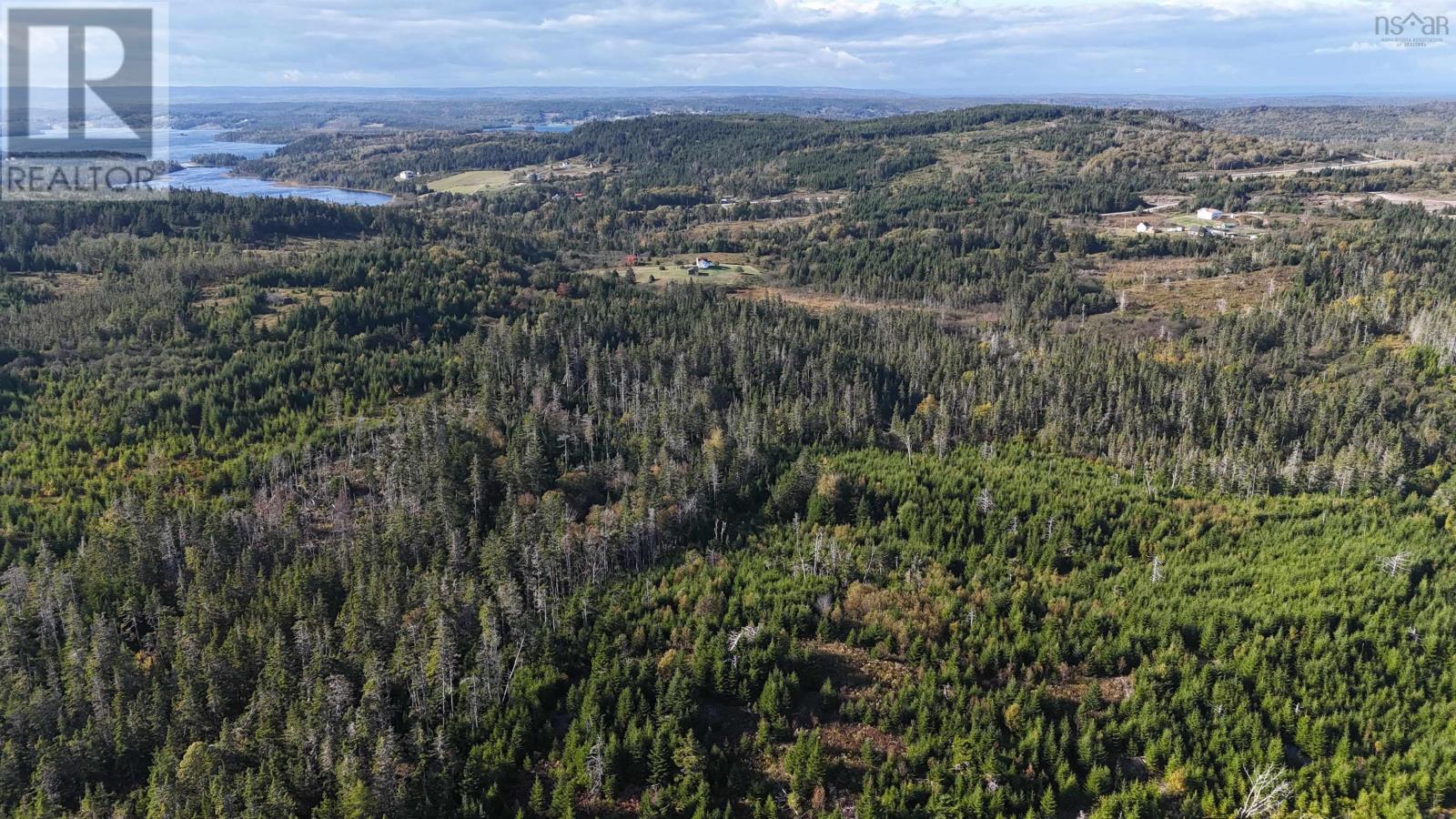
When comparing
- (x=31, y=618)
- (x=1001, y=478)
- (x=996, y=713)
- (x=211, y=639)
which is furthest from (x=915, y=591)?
(x=31, y=618)

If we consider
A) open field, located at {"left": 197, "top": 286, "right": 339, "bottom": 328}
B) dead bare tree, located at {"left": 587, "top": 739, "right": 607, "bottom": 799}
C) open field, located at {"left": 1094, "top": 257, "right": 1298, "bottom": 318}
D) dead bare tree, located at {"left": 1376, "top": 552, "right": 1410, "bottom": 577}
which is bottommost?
dead bare tree, located at {"left": 587, "top": 739, "right": 607, "bottom": 799}

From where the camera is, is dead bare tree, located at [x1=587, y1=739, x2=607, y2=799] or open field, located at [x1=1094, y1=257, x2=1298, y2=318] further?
open field, located at [x1=1094, y1=257, x2=1298, y2=318]

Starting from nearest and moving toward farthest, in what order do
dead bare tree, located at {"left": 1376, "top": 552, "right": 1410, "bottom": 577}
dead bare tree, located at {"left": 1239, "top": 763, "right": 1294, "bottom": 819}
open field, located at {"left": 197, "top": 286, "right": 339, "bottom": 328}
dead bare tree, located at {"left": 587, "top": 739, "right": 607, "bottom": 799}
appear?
1. dead bare tree, located at {"left": 1239, "top": 763, "right": 1294, "bottom": 819}
2. dead bare tree, located at {"left": 587, "top": 739, "right": 607, "bottom": 799}
3. dead bare tree, located at {"left": 1376, "top": 552, "right": 1410, "bottom": 577}
4. open field, located at {"left": 197, "top": 286, "right": 339, "bottom": 328}

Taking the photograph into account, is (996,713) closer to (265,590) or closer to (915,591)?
(915,591)

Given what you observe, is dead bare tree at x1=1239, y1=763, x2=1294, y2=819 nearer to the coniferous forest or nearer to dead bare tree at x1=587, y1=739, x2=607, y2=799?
the coniferous forest

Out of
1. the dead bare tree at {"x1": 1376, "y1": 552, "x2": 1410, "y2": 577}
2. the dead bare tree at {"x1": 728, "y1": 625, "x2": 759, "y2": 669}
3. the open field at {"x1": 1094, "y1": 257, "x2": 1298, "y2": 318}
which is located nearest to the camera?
the dead bare tree at {"x1": 728, "y1": 625, "x2": 759, "y2": 669}

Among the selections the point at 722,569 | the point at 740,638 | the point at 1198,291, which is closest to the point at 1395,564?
the point at 740,638

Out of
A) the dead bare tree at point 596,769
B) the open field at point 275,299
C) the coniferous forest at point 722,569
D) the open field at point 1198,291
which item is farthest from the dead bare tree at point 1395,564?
the open field at point 275,299

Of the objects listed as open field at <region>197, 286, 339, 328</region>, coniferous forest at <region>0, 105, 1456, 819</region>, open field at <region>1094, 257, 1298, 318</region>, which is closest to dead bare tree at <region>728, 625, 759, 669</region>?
coniferous forest at <region>0, 105, 1456, 819</region>
